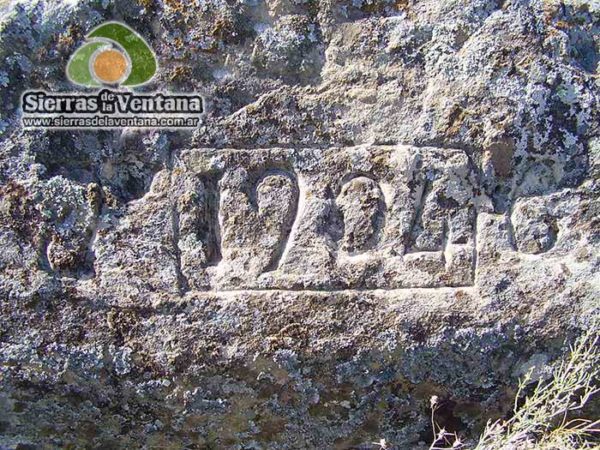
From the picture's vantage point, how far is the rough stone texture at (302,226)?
95.5 inches

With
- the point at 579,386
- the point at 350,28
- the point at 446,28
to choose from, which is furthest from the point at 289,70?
the point at 579,386

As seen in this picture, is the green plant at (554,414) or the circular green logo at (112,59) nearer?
the green plant at (554,414)

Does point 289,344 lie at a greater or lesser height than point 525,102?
lesser

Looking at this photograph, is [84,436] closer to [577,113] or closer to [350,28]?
[350,28]

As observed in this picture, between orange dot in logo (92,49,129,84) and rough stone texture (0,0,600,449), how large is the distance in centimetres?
11

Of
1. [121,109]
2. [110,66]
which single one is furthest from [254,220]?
[110,66]

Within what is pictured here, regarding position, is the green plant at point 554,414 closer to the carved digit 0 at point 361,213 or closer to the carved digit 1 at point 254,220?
the carved digit 0 at point 361,213

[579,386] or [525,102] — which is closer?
[579,386]

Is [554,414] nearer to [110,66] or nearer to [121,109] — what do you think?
[121,109]

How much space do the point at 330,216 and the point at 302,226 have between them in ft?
0.35

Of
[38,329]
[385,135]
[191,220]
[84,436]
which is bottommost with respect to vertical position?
[84,436]

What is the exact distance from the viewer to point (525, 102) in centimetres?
252

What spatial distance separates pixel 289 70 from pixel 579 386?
1.44 metres

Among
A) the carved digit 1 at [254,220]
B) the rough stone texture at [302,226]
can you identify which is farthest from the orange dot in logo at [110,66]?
the carved digit 1 at [254,220]
